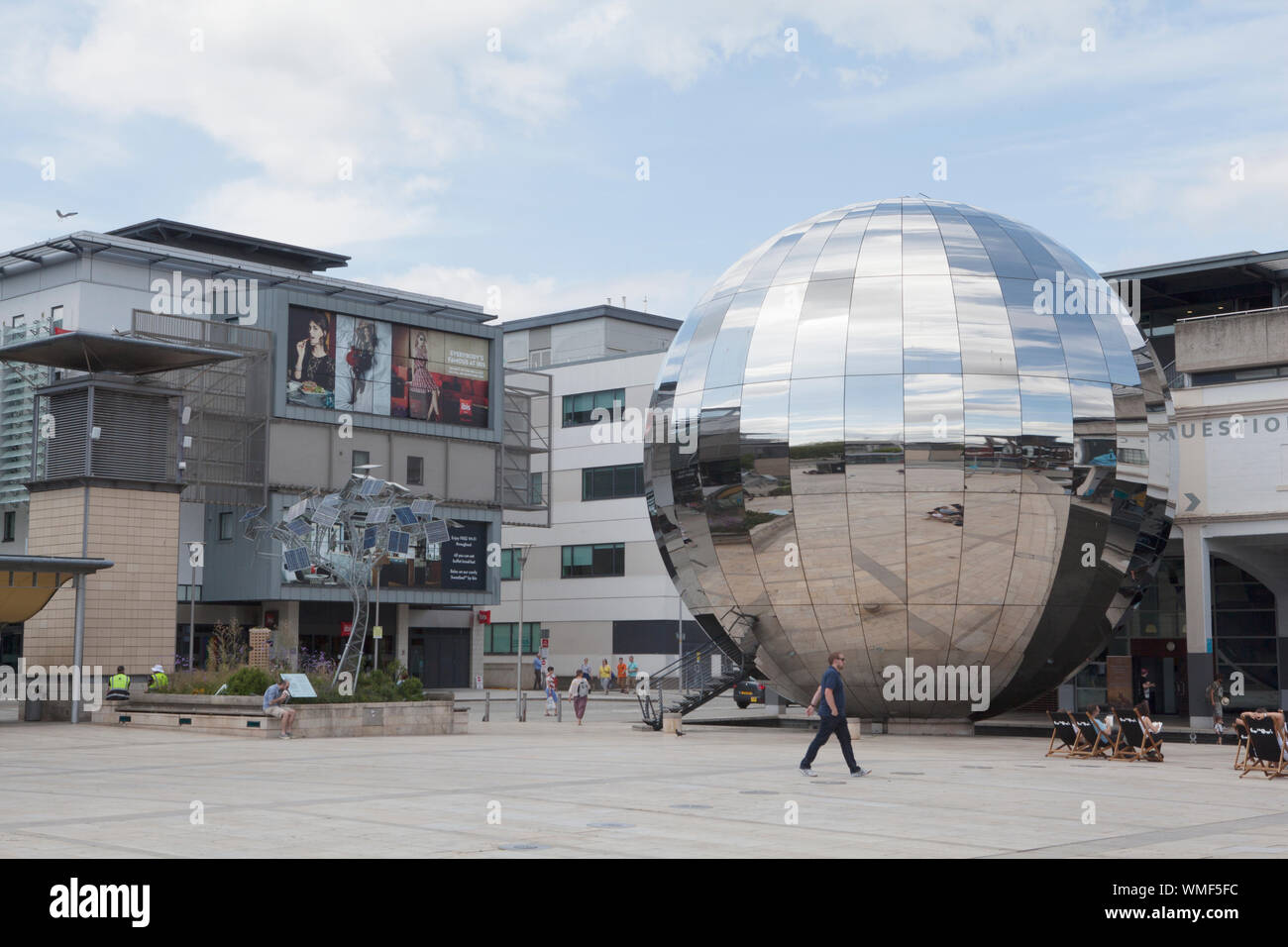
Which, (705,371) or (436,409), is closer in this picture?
(705,371)

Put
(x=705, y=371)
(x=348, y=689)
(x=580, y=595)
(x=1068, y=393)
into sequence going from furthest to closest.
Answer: (x=580, y=595), (x=348, y=689), (x=705, y=371), (x=1068, y=393)

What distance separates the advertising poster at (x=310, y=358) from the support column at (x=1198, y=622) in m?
47.9

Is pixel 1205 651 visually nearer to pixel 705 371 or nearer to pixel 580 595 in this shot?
pixel 705 371

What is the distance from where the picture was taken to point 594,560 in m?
86.4

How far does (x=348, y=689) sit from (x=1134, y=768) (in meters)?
18.1

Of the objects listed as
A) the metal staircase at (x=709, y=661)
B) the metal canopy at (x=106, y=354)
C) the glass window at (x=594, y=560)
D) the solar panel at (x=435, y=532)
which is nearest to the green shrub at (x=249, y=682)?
the solar panel at (x=435, y=532)

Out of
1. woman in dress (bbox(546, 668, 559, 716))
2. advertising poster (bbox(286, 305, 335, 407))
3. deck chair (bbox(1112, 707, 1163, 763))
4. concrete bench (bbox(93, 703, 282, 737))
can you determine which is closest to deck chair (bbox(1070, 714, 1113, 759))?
deck chair (bbox(1112, 707, 1163, 763))

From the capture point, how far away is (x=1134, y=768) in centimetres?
2294

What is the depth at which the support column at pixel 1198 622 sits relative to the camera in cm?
3428

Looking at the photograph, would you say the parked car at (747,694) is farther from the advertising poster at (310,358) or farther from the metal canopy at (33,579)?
the advertising poster at (310,358)

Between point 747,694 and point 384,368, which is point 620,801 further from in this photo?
point 384,368

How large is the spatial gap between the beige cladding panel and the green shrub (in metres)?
6.07

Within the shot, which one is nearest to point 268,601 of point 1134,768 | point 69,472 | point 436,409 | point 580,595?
point 436,409

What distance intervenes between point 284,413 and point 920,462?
50677 mm
